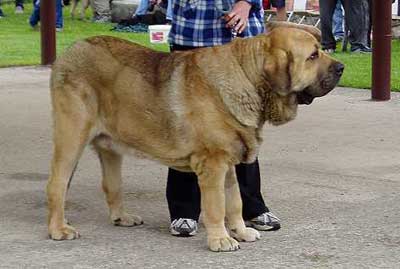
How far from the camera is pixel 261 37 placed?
17.9 ft

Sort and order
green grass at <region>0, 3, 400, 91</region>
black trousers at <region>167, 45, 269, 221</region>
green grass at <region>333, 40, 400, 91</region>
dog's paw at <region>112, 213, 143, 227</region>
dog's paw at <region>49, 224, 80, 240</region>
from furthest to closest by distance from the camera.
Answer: green grass at <region>0, 3, 400, 91</region>, green grass at <region>333, 40, 400, 91</region>, dog's paw at <region>112, 213, 143, 227</region>, black trousers at <region>167, 45, 269, 221</region>, dog's paw at <region>49, 224, 80, 240</region>

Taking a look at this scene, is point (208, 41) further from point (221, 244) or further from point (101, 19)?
point (101, 19)

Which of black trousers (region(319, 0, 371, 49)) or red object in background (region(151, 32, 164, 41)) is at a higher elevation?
black trousers (region(319, 0, 371, 49))

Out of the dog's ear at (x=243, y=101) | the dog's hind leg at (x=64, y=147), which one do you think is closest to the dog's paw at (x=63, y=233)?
the dog's hind leg at (x=64, y=147)

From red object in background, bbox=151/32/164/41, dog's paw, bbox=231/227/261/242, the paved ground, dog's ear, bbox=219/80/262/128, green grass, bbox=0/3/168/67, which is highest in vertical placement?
dog's ear, bbox=219/80/262/128

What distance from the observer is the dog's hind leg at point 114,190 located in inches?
243

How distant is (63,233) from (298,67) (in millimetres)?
1752

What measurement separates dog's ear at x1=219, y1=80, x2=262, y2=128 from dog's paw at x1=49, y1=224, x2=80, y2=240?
4.20 ft

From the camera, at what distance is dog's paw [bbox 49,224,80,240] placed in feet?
19.1

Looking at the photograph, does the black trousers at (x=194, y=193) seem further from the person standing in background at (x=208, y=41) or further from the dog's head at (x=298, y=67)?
the dog's head at (x=298, y=67)

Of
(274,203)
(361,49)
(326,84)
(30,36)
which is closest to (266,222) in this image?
(274,203)

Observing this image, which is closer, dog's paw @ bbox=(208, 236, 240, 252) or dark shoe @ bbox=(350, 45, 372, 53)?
dog's paw @ bbox=(208, 236, 240, 252)

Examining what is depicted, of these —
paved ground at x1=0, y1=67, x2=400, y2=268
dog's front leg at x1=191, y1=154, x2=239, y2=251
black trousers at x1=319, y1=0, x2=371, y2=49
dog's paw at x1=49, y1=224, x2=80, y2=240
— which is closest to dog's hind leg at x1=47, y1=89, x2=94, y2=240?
dog's paw at x1=49, y1=224, x2=80, y2=240

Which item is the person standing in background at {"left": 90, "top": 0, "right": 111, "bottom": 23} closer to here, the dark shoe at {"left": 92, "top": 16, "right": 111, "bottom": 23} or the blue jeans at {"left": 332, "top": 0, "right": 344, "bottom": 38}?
the dark shoe at {"left": 92, "top": 16, "right": 111, "bottom": 23}
